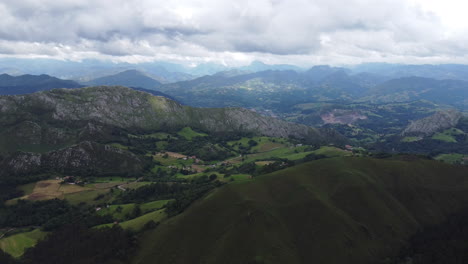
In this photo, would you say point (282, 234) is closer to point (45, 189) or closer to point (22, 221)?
point (22, 221)

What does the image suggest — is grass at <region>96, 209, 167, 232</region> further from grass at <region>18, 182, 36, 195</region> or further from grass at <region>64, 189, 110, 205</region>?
grass at <region>18, 182, 36, 195</region>

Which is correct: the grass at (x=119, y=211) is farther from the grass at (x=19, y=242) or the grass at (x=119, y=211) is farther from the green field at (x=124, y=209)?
the grass at (x=19, y=242)

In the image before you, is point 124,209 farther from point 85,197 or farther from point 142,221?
point 85,197

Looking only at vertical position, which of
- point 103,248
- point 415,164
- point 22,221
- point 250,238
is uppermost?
point 415,164

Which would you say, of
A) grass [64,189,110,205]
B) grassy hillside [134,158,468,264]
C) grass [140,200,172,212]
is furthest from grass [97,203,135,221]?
grassy hillside [134,158,468,264]

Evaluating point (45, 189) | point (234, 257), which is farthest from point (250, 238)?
point (45, 189)

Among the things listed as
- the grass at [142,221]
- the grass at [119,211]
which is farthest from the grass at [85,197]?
the grass at [142,221]
